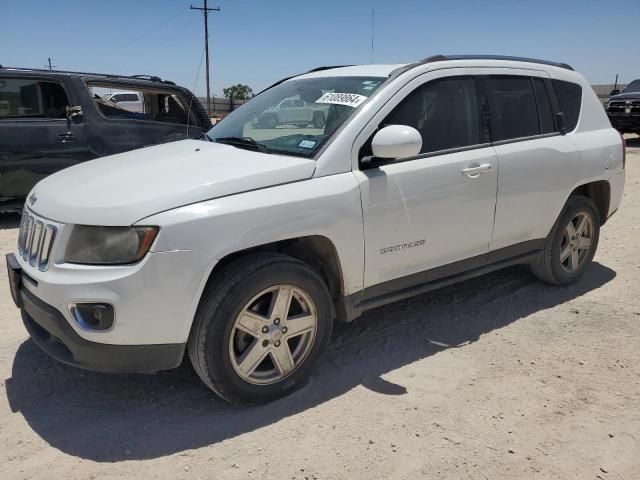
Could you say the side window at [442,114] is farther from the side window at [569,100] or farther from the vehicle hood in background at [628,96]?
the vehicle hood in background at [628,96]

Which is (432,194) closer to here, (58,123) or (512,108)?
(512,108)

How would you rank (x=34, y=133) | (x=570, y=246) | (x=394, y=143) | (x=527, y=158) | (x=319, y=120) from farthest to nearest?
(x=34, y=133) < (x=570, y=246) < (x=527, y=158) < (x=319, y=120) < (x=394, y=143)

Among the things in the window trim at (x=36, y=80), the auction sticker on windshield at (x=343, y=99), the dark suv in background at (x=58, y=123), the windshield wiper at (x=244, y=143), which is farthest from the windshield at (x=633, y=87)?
the windshield wiper at (x=244, y=143)

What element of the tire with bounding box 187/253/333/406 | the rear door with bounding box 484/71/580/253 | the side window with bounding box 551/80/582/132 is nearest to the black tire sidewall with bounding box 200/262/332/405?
the tire with bounding box 187/253/333/406

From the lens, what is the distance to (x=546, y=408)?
117 inches

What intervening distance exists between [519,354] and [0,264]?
15.0 feet

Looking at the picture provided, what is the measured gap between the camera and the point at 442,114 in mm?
3561

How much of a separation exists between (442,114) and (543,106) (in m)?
1.13

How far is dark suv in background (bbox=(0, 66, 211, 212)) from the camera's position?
652cm

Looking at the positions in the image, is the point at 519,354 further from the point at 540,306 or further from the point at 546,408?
the point at 540,306

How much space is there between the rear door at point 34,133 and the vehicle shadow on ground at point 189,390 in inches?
144

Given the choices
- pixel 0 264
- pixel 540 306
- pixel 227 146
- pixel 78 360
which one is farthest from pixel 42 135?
pixel 540 306

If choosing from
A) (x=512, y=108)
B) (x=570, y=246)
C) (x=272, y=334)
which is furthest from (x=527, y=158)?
(x=272, y=334)

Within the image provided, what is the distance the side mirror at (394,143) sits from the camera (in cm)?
298
